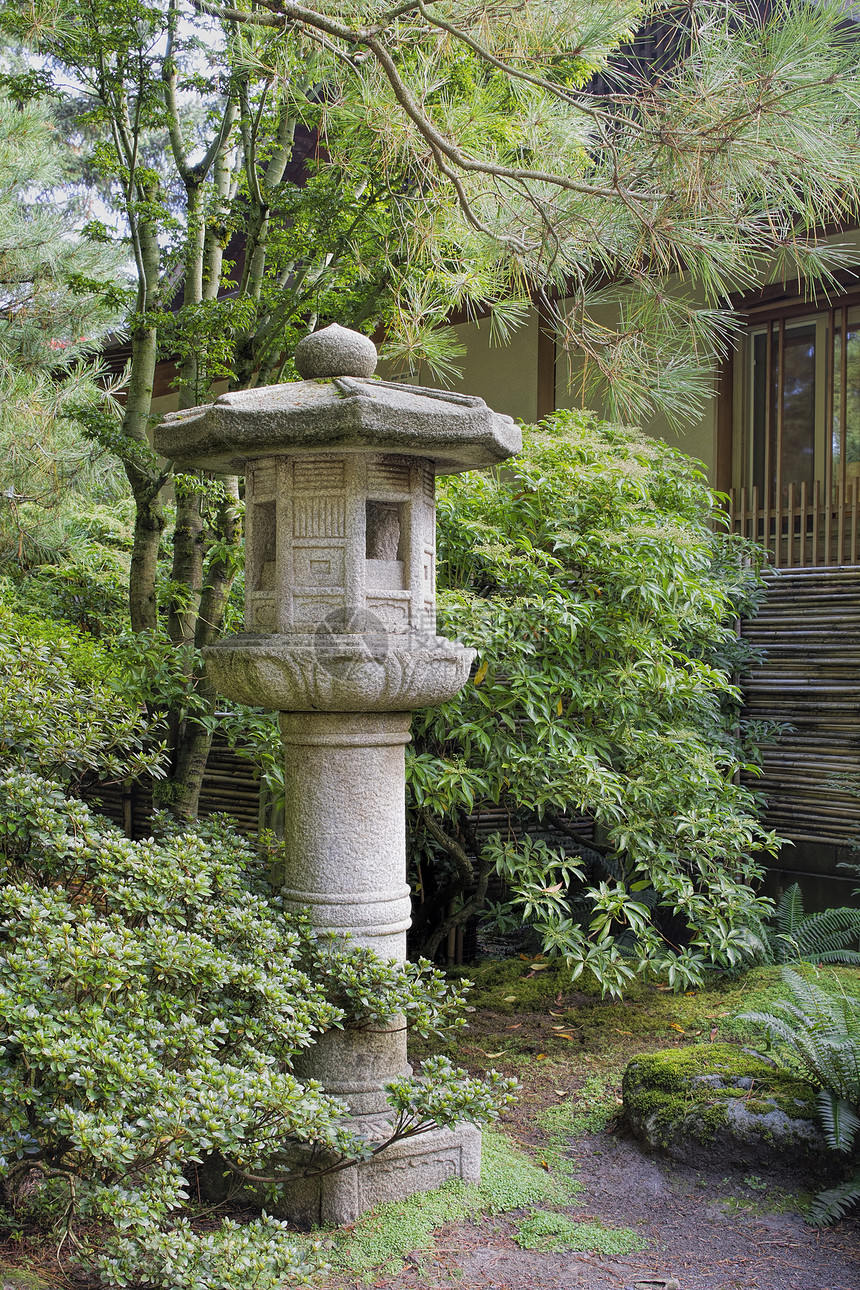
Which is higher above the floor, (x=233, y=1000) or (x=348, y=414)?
(x=348, y=414)

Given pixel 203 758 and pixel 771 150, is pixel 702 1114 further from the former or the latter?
pixel 771 150

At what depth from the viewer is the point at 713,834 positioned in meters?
4.98

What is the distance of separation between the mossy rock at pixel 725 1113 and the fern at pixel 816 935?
6.09ft

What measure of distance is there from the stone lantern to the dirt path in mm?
329

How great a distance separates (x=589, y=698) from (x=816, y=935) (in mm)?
2172

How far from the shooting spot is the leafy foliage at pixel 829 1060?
129 inches

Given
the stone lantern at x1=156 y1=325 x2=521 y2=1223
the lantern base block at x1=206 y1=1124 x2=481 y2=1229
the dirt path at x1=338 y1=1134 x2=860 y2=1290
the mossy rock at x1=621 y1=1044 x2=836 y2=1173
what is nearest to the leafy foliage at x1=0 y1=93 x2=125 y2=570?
the stone lantern at x1=156 y1=325 x2=521 y2=1223

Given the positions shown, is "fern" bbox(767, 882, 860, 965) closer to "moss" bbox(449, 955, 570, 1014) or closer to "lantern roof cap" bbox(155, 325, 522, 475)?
"moss" bbox(449, 955, 570, 1014)

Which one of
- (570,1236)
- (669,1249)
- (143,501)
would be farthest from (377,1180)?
(143,501)

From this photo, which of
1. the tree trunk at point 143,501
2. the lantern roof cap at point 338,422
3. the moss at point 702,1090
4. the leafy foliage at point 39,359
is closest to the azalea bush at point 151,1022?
the moss at point 702,1090

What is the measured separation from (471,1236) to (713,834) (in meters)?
2.40

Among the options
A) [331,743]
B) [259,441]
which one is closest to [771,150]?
[259,441]

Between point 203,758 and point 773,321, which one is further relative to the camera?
point 773,321

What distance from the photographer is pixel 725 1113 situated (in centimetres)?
362
